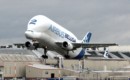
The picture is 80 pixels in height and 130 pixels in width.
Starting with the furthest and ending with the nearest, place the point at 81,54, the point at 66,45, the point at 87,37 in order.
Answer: the point at 87,37 < the point at 81,54 < the point at 66,45

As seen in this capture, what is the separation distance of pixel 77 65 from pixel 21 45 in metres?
14.1

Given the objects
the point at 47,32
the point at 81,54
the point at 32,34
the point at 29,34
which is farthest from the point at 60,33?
the point at 81,54

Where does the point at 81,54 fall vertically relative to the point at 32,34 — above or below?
below

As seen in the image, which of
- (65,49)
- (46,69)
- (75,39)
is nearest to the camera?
(46,69)

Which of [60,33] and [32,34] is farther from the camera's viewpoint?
[60,33]

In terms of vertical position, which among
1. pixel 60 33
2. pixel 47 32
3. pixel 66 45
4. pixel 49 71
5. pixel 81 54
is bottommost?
pixel 49 71

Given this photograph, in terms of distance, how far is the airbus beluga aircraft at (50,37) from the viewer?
308 ft

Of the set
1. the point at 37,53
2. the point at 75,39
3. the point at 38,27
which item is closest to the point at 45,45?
the point at 38,27

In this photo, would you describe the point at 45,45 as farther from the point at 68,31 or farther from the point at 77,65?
the point at 77,65

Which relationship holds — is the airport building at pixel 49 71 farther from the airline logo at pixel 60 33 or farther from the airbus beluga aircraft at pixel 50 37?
the airline logo at pixel 60 33

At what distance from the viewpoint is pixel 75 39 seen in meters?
108

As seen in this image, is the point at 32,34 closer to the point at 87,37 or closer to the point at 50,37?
the point at 50,37

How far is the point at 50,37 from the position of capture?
97.6 m

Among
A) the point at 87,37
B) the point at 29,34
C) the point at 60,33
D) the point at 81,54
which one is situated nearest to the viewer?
the point at 29,34
